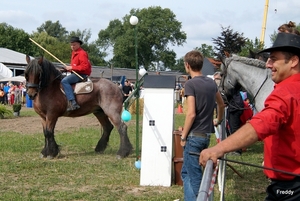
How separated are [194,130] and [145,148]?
7.08 feet

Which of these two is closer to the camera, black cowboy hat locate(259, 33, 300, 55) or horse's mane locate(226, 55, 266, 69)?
black cowboy hat locate(259, 33, 300, 55)

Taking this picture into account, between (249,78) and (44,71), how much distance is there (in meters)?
4.41

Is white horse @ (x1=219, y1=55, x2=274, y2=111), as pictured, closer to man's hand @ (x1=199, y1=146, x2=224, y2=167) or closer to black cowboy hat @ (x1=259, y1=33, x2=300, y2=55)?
black cowboy hat @ (x1=259, y1=33, x2=300, y2=55)

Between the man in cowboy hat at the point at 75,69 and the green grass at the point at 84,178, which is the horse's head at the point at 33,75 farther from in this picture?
the green grass at the point at 84,178

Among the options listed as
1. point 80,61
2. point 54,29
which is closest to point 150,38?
point 54,29

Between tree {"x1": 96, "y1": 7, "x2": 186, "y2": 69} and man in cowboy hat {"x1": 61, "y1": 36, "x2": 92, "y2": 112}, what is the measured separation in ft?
231

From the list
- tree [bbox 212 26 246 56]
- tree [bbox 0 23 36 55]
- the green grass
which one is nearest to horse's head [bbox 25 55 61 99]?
the green grass

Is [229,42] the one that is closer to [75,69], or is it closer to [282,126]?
[75,69]

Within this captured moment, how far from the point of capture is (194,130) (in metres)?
4.96

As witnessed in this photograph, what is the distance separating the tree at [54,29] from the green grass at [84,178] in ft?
353

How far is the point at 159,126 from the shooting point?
6977mm

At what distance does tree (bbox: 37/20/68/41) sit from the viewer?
376 ft

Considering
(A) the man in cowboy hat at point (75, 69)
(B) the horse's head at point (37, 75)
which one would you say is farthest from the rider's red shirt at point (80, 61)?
(B) the horse's head at point (37, 75)

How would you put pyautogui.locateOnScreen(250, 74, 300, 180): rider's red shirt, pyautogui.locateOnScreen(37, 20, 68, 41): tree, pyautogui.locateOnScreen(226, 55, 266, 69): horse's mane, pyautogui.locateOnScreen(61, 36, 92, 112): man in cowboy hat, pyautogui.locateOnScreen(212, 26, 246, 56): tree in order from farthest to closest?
pyautogui.locateOnScreen(37, 20, 68, 41): tree
pyautogui.locateOnScreen(212, 26, 246, 56): tree
pyautogui.locateOnScreen(61, 36, 92, 112): man in cowboy hat
pyautogui.locateOnScreen(226, 55, 266, 69): horse's mane
pyautogui.locateOnScreen(250, 74, 300, 180): rider's red shirt
